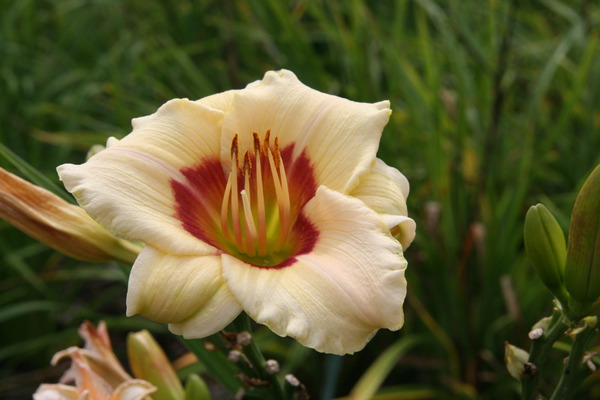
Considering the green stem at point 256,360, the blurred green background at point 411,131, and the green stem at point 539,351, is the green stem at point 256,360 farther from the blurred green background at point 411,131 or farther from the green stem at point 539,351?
the blurred green background at point 411,131

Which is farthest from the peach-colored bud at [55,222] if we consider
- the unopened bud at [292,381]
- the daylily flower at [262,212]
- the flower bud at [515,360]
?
the flower bud at [515,360]

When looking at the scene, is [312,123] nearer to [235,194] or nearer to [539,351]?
[235,194]

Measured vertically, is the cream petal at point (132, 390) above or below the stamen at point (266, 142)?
below

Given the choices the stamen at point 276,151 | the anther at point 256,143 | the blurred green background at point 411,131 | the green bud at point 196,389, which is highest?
the anther at point 256,143

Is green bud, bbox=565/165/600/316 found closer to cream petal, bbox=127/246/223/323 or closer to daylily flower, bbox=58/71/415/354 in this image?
daylily flower, bbox=58/71/415/354

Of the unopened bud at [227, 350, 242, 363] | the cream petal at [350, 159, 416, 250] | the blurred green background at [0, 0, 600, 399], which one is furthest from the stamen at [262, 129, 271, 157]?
the blurred green background at [0, 0, 600, 399]

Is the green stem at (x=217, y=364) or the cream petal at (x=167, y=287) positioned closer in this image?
the cream petal at (x=167, y=287)

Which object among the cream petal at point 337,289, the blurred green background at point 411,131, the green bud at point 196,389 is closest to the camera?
the cream petal at point 337,289

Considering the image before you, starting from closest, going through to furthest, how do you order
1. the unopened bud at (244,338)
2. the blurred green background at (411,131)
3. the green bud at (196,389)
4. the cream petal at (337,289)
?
the cream petal at (337,289) → the unopened bud at (244,338) → the green bud at (196,389) → the blurred green background at (411,131)
